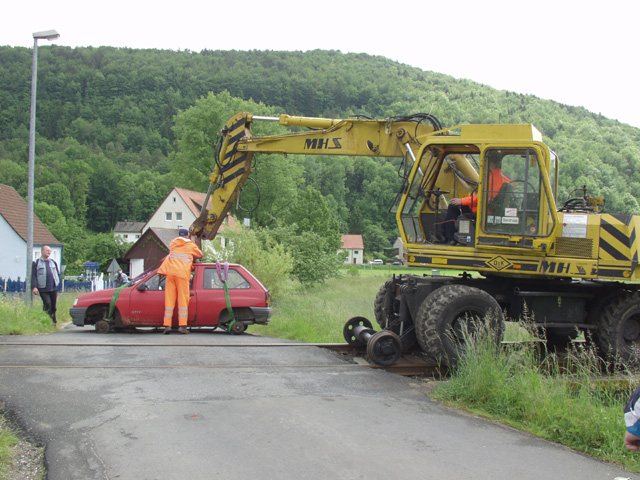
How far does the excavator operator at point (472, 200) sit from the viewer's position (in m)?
8.30

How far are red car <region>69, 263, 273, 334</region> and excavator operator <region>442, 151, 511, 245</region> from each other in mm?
5148

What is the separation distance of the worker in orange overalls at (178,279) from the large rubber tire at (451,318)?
17.2ft

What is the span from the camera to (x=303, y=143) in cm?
1097

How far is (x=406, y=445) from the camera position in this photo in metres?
5.04

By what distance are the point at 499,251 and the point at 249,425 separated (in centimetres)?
465

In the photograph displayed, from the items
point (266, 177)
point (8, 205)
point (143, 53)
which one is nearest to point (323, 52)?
point (143, 53)

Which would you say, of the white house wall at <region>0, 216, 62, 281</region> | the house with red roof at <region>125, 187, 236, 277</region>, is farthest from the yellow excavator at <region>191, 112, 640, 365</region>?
the house with red roof at <region>125, 187, 236, 277</region>

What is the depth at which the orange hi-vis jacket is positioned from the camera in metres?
11.3

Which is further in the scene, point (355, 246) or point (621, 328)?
point (355, 246)

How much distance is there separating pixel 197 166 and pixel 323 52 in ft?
388

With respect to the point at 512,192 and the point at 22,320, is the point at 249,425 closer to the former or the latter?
the point at 512,192

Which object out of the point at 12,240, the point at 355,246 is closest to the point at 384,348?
the point at 12,240

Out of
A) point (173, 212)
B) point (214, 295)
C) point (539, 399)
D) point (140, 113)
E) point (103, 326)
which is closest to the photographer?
point (539, 399)

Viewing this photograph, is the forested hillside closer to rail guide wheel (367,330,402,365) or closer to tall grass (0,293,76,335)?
tall grass (0,293,76,335)
